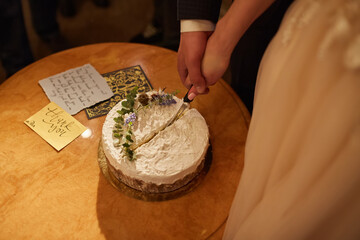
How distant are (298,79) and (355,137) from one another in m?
0.13

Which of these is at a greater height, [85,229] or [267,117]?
[267,117]

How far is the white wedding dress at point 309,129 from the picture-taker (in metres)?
0.44

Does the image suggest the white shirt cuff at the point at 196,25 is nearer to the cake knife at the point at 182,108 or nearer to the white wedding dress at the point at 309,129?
the cake knife at the point at 182,108

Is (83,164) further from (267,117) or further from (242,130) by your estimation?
(267,117)

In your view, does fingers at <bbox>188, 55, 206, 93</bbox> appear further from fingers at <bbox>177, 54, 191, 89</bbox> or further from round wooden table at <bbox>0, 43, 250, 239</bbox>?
round wooden table at <bbox>0, 43, 250, 239</bbox>

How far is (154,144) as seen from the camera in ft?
3.34

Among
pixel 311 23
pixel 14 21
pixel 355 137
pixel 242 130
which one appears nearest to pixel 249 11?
pixel 311 23

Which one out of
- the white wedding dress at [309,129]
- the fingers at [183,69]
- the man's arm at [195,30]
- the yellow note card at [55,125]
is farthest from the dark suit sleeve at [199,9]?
the yellow note card at [55,125]

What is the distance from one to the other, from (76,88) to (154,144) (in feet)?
1.73

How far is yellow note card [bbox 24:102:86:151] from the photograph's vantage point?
1142 mm

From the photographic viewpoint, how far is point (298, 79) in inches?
19.6

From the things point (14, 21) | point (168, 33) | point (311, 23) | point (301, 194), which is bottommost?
point (168, 33)

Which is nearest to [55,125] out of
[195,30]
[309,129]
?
[195,30]

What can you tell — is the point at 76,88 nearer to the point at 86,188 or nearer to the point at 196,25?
the point at 86,188
